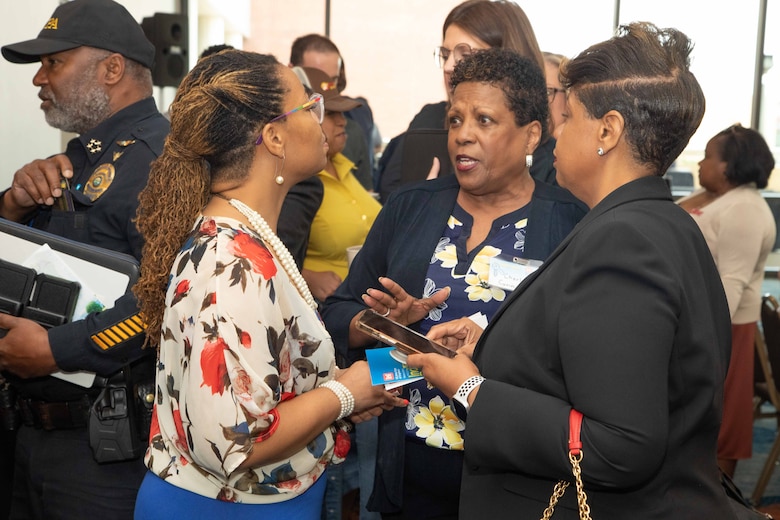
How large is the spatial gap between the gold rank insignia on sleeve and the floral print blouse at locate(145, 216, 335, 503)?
39cm

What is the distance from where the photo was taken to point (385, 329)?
1.69 meters

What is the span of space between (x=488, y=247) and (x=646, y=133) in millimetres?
719

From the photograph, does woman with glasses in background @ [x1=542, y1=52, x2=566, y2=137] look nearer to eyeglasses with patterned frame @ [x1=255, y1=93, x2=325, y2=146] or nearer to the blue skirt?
eyeglasses with patterned frame @ [x1=255, y1=93, x2=325, y2=146]

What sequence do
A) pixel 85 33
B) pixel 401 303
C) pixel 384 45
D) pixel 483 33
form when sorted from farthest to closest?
1. pixel 384 45
2. pixel 483 33
3. pixel 85 33
4. pixel 401 303

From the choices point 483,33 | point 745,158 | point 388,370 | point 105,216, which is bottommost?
point 745,158

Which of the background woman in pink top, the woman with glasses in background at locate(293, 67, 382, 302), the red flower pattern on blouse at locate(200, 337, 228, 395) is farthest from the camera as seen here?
the background woman in pink top

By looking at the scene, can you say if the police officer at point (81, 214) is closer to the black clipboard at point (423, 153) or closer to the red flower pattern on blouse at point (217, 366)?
the red flower pattern on blouse at point (217, 366)

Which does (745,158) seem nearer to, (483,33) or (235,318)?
(483,33)

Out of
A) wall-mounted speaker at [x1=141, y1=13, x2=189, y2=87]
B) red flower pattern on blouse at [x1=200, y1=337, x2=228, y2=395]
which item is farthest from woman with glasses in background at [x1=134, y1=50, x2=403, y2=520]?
wall-mounted speaker at [x1=141, y1=13, x2=189, y2=87]

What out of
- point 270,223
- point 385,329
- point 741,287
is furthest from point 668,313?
point 741,287

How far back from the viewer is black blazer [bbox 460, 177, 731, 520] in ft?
4.08

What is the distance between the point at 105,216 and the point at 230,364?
955mm

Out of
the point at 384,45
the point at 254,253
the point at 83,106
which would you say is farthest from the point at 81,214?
the point at 384,45

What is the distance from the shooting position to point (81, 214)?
86.3 inches
